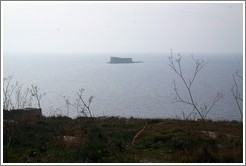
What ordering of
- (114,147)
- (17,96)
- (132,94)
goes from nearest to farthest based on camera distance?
(114,147) → (17,96) → (132,94)

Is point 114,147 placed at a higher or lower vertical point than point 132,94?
higher

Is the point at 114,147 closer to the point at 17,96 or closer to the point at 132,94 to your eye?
the point at 17,96

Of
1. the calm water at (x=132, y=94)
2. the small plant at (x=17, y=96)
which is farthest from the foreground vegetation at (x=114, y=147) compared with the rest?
the calm water at (x=132, y=94)

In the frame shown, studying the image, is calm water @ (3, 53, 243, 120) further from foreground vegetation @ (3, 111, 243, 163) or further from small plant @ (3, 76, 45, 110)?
foreground vegetation @ (3, 111, 243, 163)

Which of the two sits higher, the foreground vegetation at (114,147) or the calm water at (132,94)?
the foreground vegetation at (114,147)

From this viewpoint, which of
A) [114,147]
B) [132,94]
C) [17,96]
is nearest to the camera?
[114,147]

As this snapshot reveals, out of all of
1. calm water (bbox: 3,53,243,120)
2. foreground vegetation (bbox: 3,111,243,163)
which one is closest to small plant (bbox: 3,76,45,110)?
foreground vegetation (bbox: 3,111,243,163)

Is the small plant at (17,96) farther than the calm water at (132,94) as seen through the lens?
No

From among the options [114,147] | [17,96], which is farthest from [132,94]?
[114,147]

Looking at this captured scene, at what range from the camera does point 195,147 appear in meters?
7.42

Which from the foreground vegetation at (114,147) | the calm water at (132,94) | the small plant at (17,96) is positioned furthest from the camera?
the calm water at (132,94)

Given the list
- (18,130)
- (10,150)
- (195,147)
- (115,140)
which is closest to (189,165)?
(195,147)

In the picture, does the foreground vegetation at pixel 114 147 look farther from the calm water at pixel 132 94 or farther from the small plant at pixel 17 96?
the calm water at pixel 132 94

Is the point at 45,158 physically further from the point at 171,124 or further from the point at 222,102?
the point at 222,102
